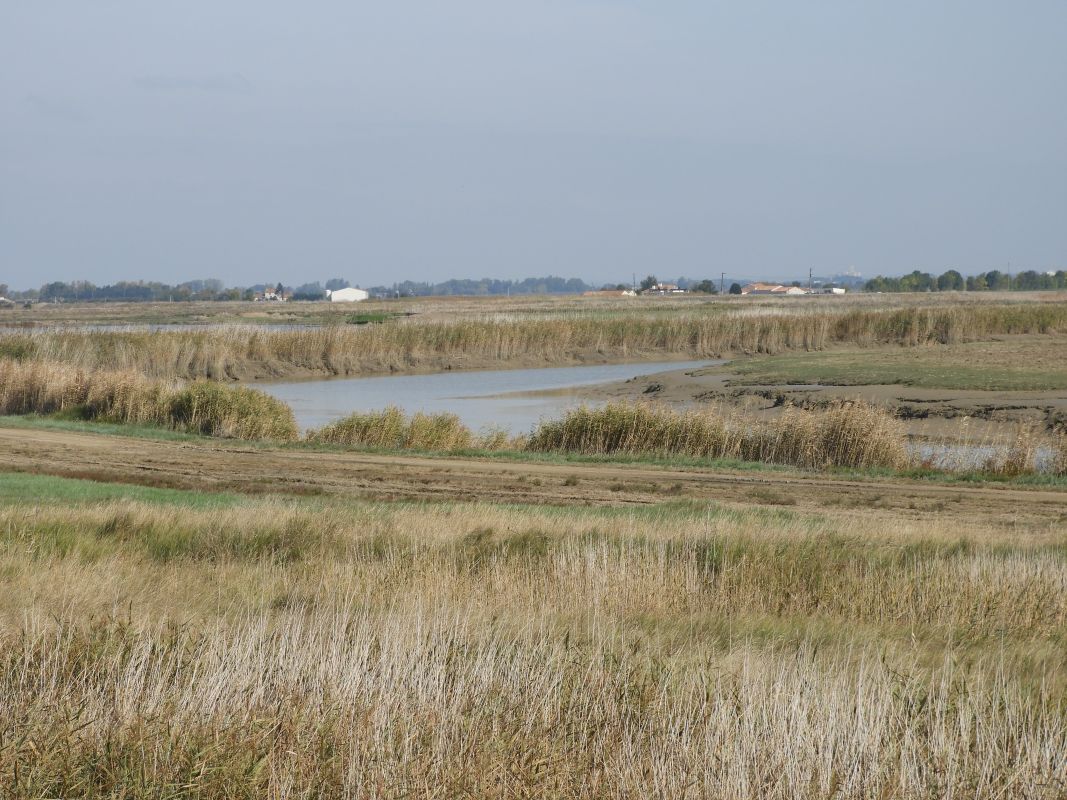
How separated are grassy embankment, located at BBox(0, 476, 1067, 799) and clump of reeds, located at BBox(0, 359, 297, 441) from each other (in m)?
17.4

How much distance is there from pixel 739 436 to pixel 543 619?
1750cm

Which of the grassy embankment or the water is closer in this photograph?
the grassy embankment

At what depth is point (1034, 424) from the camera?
29.1m

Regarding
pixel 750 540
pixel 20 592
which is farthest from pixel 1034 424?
pixel 20 592

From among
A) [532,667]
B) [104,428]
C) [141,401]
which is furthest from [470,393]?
[532,667]

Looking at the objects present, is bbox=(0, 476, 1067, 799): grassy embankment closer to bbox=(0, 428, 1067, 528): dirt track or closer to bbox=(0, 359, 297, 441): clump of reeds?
bbox=(0, 428, 1067, 528): dirt track

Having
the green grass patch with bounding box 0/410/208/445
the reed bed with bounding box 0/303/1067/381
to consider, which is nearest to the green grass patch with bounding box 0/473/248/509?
the green grass patch with bounding box 0/410/208/445

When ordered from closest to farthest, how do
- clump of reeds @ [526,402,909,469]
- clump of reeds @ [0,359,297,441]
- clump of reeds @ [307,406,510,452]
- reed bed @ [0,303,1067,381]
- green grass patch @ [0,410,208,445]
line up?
1. clump of reeds @ [526,402,909,469]
2. clump of reeds @ [307,406,510,452]
3. green grass patch @ [0,410,208,445]
4. clump of reeds @ [0,359,297,441]
5. reed bed @ [0,303,1067,381]

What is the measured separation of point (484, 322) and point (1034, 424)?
37.6 meters

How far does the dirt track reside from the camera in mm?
18922

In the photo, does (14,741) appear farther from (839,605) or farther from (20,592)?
(839,605)

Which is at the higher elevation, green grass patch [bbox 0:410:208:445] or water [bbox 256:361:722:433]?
green grass patch [bbox 0:410:208:445]

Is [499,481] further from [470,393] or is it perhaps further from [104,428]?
[470,393]

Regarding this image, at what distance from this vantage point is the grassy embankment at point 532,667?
5.77 metres
